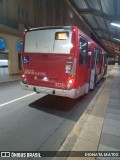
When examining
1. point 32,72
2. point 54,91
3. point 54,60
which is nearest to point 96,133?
point 54,91

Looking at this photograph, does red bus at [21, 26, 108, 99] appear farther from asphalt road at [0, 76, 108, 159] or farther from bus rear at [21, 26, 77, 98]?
asphalt road at [0, 76, 108, 159]

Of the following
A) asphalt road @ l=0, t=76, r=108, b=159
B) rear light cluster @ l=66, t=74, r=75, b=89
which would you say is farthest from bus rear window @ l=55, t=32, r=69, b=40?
asphalt road @ l=0, t=76, r=108, b=159

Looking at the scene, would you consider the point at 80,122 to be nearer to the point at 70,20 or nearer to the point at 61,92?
the point at 61,92

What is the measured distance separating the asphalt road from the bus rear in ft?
2.67

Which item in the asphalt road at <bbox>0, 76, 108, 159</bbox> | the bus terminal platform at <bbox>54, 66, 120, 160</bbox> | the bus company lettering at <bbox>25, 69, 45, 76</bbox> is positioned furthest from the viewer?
the bus company lettering at <bbox>25, 69, 45, 76</bbox>

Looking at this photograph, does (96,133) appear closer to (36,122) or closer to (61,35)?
(36,122)

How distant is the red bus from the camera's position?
602 centimetres

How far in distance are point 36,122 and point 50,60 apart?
2500mm

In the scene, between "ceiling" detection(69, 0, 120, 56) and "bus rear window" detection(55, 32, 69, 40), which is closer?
"bus rear window" detection(55, 32, 69, 40)

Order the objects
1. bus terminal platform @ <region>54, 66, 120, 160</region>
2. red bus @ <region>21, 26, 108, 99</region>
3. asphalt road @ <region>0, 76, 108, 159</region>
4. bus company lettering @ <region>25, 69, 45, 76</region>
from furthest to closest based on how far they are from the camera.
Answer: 1. bus company lettering @ <region>25, 69, 45, 76</region>
2. red bus @ <region>21, 26, 108, 99</region>
3. asphalt road @ <region>0, 76, 108, 159</region>
4. bus terminal platform @ <region>54, 66, 120, 160</region>

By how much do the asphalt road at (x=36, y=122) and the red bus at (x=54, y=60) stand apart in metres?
0.79

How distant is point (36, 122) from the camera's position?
17.0 feet

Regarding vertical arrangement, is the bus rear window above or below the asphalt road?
above

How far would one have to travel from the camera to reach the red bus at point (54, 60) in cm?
602
